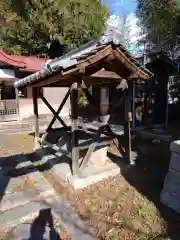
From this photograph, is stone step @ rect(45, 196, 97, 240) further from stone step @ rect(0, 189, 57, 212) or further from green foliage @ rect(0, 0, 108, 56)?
green foliage @ rect(0, 0, 108, 56)

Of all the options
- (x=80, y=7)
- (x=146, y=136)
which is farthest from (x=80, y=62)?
(x=80, y=7)

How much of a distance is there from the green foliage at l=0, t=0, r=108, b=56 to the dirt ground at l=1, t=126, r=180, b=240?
15722 millimetres

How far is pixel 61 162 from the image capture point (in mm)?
5316

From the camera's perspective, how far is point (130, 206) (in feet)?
12.0

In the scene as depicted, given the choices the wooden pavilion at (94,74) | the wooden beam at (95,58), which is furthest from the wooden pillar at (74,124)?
the wooden beam at (95,58)

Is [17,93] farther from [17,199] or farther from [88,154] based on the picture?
[17,199]

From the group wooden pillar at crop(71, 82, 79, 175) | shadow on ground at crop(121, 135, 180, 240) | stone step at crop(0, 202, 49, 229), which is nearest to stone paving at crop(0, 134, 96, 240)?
stone step at crop(0, 202, 49, 229)

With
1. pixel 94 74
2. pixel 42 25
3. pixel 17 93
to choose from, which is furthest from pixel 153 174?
pixel 42 25

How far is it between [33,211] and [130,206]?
1.71m

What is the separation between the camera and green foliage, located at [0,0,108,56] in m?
18.0

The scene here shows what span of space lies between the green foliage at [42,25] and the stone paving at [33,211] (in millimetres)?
15754

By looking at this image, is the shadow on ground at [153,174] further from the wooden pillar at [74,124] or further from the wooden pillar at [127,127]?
the wooden pillar at [74,124]

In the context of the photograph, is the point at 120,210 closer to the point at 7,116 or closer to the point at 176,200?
the point at 176,200

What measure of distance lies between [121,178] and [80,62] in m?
2.82
